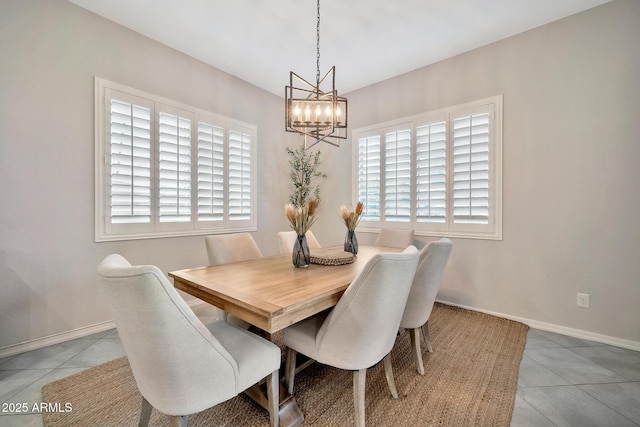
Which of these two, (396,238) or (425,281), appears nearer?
(425,281)

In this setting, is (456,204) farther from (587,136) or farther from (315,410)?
(315,410)

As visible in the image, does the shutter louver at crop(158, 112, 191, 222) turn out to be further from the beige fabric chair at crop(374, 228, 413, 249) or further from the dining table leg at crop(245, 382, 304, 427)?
the beige fabric chair at crop(374, 228, 413, 249)

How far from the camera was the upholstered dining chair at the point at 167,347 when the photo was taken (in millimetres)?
867

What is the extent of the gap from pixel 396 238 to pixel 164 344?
2575 millimetres

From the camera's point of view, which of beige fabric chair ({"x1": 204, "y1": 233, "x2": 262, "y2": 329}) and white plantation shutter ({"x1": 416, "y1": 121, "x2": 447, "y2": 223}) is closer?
beige fabric chair ({"x1": 204, "y1": 233, "x2": 262, "y2": 329})

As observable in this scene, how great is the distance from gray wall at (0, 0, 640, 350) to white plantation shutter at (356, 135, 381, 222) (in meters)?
1.17

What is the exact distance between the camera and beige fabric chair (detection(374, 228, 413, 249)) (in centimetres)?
299

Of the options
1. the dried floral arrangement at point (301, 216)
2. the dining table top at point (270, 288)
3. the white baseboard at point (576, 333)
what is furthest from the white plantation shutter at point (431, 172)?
the dried floral arrangement at point (301, 216)

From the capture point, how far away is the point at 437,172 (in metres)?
3.10

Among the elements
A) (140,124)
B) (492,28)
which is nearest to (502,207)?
(492,28)

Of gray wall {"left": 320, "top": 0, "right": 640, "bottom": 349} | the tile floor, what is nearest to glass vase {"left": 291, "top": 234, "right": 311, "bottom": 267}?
the tile floor

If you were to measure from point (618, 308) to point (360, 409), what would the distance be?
2.56 metres

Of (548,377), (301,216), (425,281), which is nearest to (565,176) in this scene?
(548,377)

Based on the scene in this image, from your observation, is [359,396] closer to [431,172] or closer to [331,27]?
[431,172]
